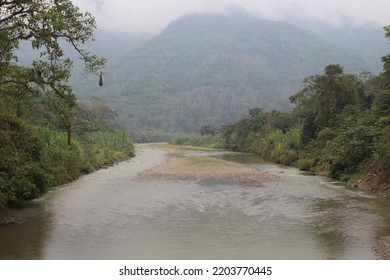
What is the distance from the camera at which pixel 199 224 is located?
18281 mm

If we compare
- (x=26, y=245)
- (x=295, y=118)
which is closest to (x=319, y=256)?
(x=26, y=245)

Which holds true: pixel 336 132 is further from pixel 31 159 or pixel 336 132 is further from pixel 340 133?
pixel 31 159

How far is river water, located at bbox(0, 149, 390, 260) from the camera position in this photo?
1435 centimetres

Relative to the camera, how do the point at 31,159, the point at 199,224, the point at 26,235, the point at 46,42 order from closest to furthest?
the point at 46,42
the point at 26,235
the point at 199,224
the point at 31,159

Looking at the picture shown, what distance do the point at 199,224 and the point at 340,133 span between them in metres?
23.3

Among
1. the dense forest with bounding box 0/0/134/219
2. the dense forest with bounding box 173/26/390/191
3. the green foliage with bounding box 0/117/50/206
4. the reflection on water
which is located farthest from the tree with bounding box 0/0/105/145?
the dense forest with bounding box 173/26/390/191

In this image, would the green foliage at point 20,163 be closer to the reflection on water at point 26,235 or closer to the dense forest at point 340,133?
the reflection on water at point 26,235

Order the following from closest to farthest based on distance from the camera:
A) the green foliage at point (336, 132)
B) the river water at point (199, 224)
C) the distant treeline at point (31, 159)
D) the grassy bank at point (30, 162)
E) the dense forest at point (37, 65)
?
the river water at point (199, 224)
the dense forest at point (37, 65)
the distant treeline at point (31, 159)
the grassy bank at point (30, 162)
the green foliage at point (336, 132)

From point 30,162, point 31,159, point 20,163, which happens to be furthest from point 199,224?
point 31,159

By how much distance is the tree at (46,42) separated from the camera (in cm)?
1499

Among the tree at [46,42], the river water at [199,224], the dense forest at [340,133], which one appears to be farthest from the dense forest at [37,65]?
the dense forest at [340,133]

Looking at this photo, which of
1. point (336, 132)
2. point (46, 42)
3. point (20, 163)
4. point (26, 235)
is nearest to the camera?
point (46, 42)

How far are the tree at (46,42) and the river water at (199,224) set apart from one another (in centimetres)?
468

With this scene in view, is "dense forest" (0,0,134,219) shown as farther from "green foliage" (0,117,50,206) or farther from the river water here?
the river water
